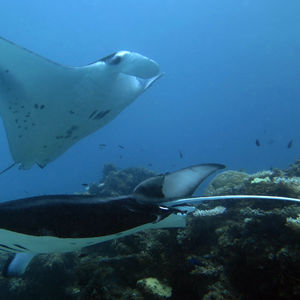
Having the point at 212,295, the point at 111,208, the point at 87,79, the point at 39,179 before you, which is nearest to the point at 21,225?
the point at 111,208

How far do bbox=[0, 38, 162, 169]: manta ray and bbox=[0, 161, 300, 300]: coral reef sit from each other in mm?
2086

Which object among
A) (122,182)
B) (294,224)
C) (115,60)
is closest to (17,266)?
(115,60)

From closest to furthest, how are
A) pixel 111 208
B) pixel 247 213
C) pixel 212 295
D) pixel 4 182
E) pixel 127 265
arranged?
pixel 111 208, pixel 212 295, pixel 127 265, pixel 247 213, pixel 4 182

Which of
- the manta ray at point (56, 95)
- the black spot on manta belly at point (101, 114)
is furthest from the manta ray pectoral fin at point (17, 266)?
the black spot on manta belly at point (101, 114)

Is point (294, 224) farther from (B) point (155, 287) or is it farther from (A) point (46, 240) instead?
(A) point (46, 240)

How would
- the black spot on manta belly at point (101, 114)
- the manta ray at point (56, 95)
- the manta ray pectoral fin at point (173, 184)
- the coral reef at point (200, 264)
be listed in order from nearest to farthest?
the manta ray pectoral fin at point (173, 184) < the coral reef at point (200, 264) < the manta ray at point (56, 95) < the black spot on manta belly at point (101, 114)

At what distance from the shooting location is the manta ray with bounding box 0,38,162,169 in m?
3.37

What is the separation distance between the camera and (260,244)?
272cm

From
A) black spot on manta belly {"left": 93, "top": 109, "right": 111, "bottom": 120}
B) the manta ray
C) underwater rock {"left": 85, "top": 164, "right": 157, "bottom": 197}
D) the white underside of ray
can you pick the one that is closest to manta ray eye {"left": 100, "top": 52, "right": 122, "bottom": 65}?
the manta ray

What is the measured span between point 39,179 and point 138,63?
8386cm

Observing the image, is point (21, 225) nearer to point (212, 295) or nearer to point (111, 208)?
point (111, 208)

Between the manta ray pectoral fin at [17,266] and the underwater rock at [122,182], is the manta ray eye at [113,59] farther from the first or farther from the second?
the underwater rock at [122,182]

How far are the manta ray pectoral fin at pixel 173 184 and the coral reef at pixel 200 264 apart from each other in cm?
110

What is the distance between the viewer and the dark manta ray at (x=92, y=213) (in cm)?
191
